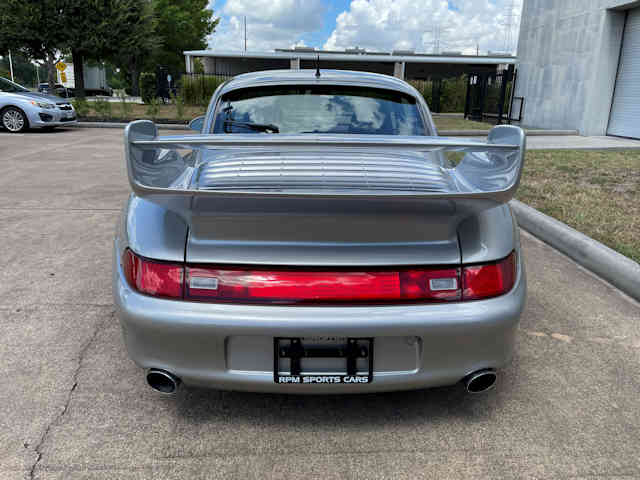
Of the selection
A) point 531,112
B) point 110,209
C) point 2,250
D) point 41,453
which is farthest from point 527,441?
point 531,112

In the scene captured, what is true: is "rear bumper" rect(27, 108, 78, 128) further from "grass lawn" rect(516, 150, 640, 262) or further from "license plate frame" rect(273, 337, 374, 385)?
"license plate frame" rect(273, 337, 374, 385)

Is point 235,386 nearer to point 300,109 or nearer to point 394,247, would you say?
point 394,247

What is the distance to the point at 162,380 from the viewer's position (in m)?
2.19

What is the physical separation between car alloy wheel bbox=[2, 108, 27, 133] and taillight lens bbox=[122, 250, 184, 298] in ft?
47.1

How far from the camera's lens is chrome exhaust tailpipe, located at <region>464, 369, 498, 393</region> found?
2.17m

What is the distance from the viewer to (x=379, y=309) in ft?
6.60

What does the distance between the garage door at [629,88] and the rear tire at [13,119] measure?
16.5m

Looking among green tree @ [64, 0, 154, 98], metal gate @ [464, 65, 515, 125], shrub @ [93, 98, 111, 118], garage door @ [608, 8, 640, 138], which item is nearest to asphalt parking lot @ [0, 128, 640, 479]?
garage door @ [608, 8, 640, 138]

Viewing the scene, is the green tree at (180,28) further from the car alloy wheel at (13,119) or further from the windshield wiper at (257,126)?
the windshield wiper at (257,126)

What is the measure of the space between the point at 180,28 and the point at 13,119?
31.4m

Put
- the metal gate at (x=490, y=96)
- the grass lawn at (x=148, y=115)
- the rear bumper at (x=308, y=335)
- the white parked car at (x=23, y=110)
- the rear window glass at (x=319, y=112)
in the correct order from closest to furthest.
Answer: the rear bumper at (x=308, y=335), the rear window glass at (x=319, y=112), the white parked car at (x=23, y=110), the grass lawn at (x=148, y=115), the metal gate at (x=490, y=96)

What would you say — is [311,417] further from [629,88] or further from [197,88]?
[197,88]

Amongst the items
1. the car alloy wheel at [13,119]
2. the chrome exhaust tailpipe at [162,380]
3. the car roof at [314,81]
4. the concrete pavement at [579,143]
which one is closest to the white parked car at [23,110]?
the car alloy wheel at [13,119]

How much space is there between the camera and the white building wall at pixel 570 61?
15602 millimetres
